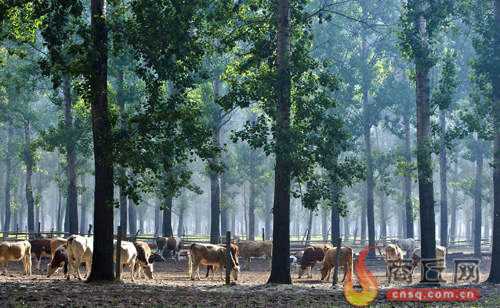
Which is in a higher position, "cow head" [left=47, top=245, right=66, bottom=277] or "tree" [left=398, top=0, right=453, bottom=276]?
"tree" [left=398, top=0, right=453, bottom=276]

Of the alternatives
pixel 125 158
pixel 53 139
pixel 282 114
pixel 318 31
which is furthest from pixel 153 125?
pixel 318 31

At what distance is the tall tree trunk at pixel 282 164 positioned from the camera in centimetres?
1914

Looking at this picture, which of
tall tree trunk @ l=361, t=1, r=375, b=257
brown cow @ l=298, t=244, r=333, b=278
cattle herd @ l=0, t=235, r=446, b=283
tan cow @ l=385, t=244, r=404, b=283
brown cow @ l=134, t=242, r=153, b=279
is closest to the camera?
cattle herd @ l=0, t=235, r=446, b=283

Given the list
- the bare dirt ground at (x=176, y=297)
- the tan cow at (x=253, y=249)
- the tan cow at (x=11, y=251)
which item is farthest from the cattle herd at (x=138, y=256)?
the bare dirt ground at (x=176, y=297)

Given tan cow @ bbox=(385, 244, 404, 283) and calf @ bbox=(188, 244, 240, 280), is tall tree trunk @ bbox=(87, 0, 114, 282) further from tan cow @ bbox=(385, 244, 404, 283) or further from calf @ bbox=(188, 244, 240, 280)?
tan cow @ bbox=(385, 244, 404, 283)

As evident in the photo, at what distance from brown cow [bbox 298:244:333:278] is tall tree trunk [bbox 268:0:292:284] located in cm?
755

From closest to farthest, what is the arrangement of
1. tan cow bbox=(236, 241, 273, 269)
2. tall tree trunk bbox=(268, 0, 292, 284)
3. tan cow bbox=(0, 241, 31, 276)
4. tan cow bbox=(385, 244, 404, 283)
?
tall tree trunk bbox=(268, 0, 292, 284) < tan cow bbox=(0, 241, 31, 276) < tan cow bbox=(385, 244, 404, 283) < tan cow bbox=(236, 241, 273, 269)

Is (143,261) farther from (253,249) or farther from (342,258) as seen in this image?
(253,249)

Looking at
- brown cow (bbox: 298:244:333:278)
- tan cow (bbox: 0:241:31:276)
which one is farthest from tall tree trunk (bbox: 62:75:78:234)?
brown cow (bbox: 298:244:333:278)

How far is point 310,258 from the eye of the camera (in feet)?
91.3

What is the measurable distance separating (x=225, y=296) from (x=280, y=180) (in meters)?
5.76

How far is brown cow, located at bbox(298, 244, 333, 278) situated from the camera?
2689 centimetres

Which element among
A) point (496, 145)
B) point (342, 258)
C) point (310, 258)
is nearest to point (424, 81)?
point (496, 145)

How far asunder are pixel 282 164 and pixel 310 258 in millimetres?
9580
